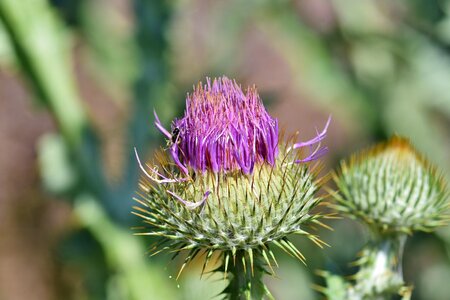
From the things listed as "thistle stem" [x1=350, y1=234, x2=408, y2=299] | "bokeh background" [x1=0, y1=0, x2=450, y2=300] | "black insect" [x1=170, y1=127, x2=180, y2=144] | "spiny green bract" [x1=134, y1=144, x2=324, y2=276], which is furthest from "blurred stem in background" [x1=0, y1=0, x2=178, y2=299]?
"spiny green bract" [x1=134, y1=144, x2=324, y2=276]

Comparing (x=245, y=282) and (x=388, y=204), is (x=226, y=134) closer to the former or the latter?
(x=245, y=282)

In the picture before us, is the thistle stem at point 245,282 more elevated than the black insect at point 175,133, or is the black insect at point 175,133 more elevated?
the black insect at point 175,133

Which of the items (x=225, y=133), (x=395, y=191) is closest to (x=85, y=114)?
(x=395, y=191)

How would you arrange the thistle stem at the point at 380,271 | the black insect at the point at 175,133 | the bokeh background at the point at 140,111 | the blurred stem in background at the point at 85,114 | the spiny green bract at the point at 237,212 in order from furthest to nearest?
1. the bokeh background at the point at 140,111
2. the blurred stem in background at the point at 85,114
3. the thistle stem at the point at 380,271
4. the black insect at the point at 175,133
5. the spiny green bract at the point at 237,212

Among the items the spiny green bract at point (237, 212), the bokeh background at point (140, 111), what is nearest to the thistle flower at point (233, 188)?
the spiny green bract at point (237, 212)

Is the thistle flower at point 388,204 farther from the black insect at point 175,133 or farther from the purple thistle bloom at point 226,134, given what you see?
the black insect at point 175,133

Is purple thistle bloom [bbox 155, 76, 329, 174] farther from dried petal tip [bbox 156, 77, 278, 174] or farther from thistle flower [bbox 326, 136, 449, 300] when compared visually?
thistle flower [bbox 326, 136, 449, 300]

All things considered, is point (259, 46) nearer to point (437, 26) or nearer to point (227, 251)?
point (437, 26)

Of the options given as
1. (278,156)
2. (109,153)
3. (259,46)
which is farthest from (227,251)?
(259,46)
